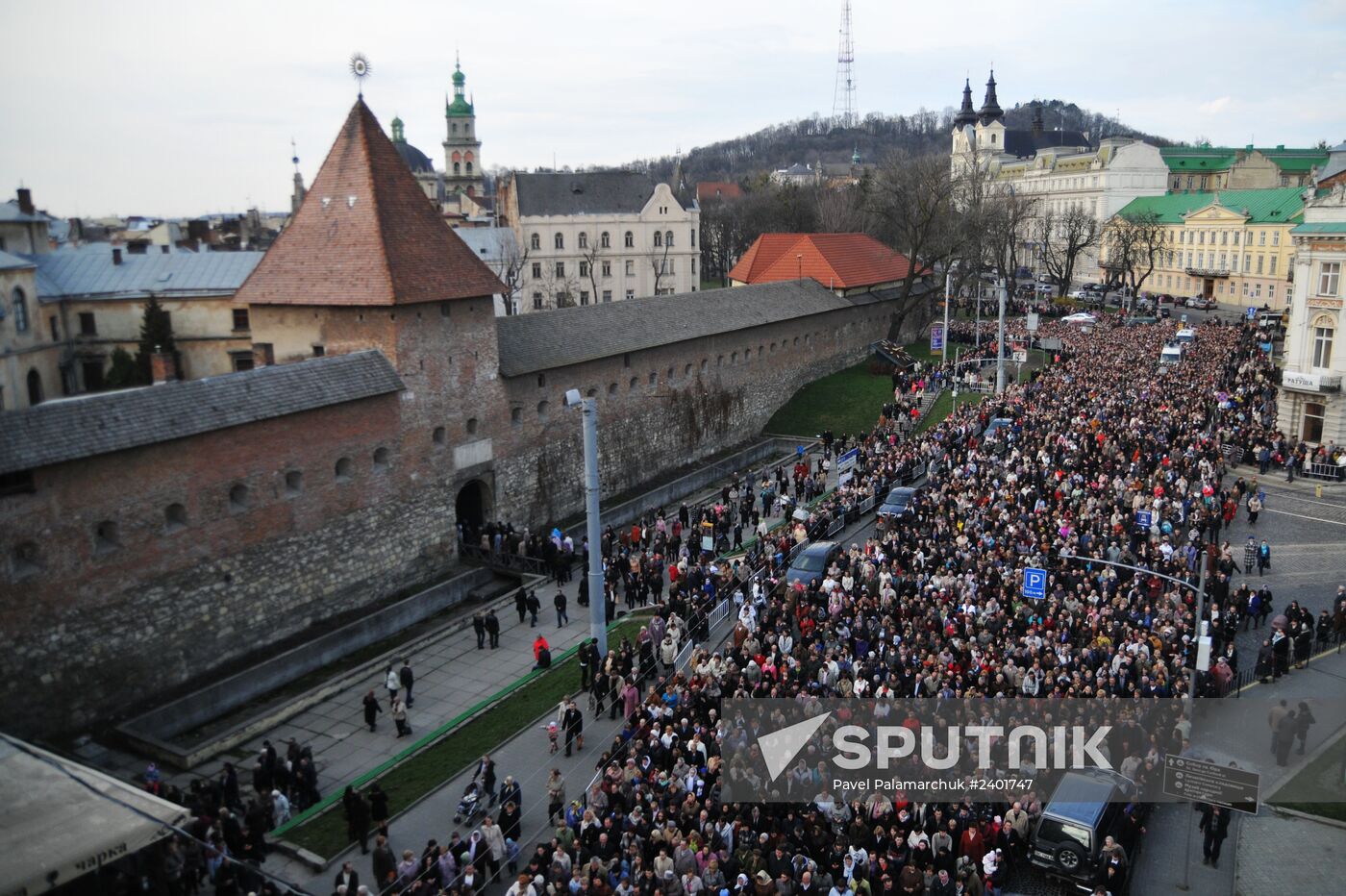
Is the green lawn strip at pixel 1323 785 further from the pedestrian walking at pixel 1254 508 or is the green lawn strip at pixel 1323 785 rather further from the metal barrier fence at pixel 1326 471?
the metal barrier fence at pixel 1326 471

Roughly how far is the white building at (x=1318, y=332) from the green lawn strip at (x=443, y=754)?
26.5 meters

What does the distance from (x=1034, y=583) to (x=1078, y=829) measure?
6661mm

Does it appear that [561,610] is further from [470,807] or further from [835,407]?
[835,407]

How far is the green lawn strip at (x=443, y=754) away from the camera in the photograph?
15.4 meters


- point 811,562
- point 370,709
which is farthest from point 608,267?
point 370,709

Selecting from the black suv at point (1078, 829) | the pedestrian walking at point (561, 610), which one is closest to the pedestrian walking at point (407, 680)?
the pedestrian walking at point (561, 610)

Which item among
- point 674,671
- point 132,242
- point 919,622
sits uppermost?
point 132,242

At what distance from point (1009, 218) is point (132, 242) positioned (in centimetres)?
4847

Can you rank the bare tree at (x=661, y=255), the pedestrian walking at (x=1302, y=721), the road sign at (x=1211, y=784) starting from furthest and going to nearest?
the bare tree at (x=661, y=255)
the pedestrian walking at (x=1302, y=721)
the road sign at (x=1211, y=784)

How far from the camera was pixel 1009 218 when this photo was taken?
6406cm

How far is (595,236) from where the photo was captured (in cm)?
7169

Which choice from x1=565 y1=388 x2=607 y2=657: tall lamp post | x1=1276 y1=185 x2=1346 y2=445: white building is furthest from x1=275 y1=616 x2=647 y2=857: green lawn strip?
x1=1276 y1=185 x2=1346 y2=445: white building

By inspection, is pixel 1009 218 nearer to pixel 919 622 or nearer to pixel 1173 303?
pixel 1173 303

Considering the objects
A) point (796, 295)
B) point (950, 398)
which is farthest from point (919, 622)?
point (796, 295)
